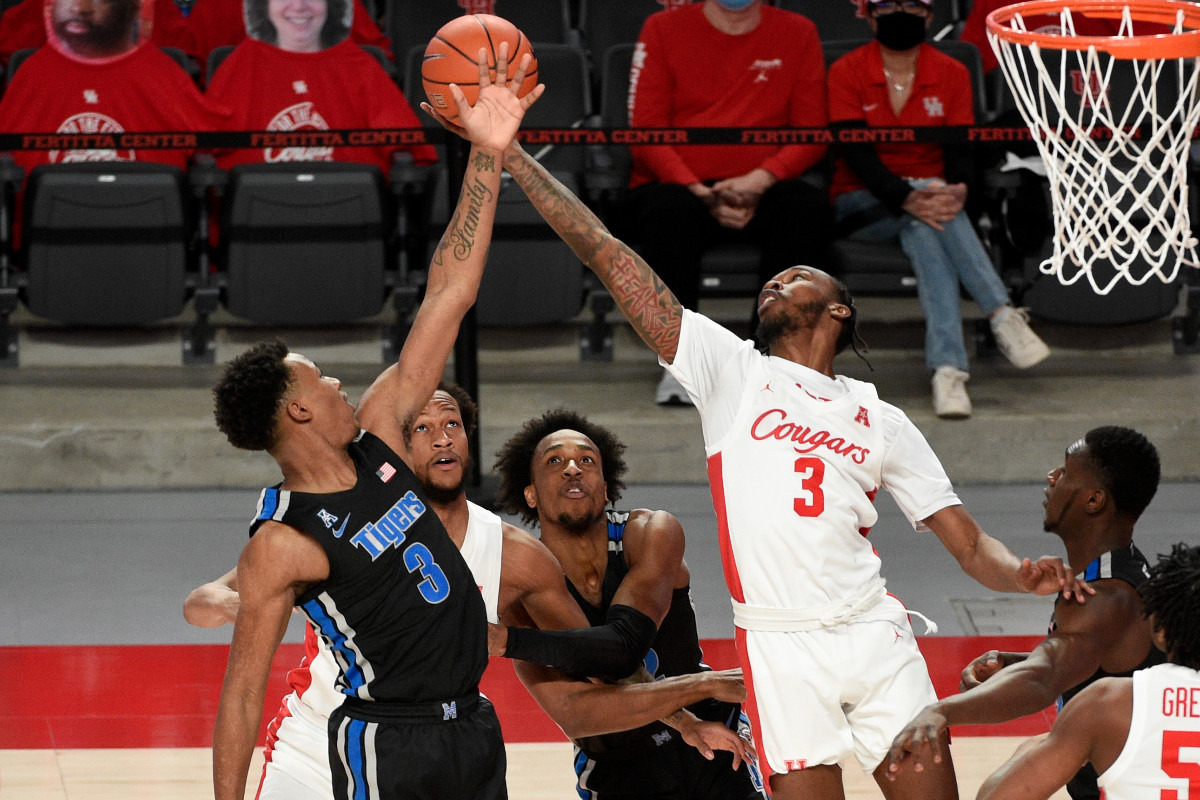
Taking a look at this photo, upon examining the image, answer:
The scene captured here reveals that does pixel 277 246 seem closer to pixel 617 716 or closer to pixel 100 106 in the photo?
pixel 100 106

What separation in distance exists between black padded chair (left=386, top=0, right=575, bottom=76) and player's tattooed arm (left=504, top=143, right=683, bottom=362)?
5016 mm

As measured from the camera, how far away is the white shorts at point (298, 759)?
11.5ft

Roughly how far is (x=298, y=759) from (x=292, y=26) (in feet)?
17.4

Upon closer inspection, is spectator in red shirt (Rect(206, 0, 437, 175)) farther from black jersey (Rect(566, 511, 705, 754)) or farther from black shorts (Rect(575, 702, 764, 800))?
black shorts (Rect(575, 702, 764, 800))

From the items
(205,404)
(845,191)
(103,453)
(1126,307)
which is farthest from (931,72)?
(103,453)

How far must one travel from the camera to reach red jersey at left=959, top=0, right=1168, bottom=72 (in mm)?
7530

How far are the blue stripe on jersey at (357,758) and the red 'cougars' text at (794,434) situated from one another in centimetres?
117

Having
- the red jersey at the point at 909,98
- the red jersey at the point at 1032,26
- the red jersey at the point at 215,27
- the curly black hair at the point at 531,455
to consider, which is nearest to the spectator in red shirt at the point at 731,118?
the red jersey at the point at 909,98

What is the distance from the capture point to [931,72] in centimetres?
754

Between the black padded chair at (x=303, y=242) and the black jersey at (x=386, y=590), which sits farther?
the black padded chair at (x=303, y=242)

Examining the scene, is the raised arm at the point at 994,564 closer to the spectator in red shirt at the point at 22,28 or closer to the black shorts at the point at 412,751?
the black shorts at the point at 412,751

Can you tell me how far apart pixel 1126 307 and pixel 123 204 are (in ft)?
16.0

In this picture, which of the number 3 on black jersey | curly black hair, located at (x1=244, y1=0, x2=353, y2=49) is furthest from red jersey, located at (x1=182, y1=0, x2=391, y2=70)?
the number 3 on black jersey

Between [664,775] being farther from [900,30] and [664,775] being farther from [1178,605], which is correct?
[900,30]
